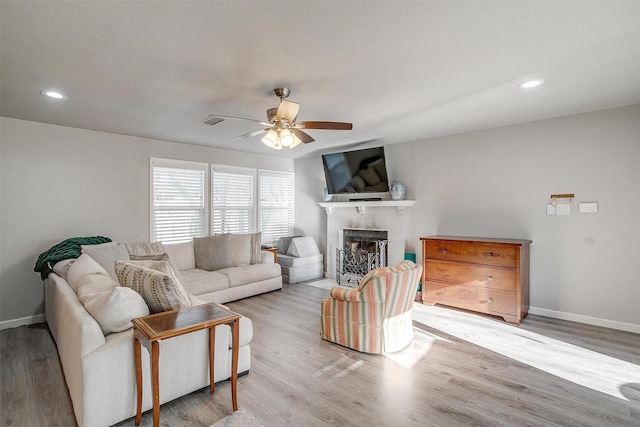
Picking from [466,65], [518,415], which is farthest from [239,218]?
[518,415]

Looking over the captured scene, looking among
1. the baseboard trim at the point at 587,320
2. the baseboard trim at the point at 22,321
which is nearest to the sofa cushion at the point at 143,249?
the baseboard trim at the point at 22,321

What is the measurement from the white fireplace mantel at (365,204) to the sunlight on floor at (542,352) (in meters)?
Result: 1.77

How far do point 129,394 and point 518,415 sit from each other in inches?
101

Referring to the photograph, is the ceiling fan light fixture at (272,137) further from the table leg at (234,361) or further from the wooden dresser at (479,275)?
the wooden dresser at (479,275)

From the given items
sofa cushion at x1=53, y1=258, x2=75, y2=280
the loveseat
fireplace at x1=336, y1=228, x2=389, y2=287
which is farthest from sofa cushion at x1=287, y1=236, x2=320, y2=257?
sofa cushion at x1=53, y1=258, x2=75, y2=280

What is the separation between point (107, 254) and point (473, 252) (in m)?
4.42

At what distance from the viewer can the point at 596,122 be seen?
3709 mm

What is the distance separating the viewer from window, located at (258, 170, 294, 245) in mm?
6504

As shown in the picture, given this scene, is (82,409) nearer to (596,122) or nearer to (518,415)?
(518,415)

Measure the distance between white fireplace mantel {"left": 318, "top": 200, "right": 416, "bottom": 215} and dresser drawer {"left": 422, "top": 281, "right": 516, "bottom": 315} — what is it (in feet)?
4.35

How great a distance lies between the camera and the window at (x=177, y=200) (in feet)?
16.6

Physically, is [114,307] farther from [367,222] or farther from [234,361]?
[367,222]

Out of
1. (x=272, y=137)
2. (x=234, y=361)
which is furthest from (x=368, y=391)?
(x=272, y=137)

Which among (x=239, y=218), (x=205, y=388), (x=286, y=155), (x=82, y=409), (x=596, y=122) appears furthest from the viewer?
(x=286, y=155)
